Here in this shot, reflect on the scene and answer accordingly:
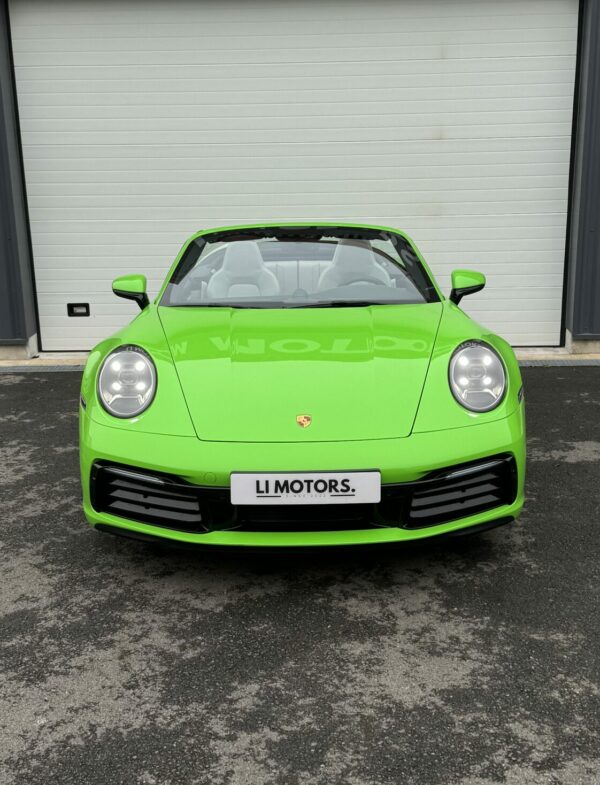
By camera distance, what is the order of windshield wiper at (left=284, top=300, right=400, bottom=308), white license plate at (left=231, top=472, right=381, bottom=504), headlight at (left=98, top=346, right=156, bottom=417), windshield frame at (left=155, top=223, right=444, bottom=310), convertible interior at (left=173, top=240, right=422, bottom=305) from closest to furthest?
white license plate at (left=231, top=472, right=381, bottom=504) < headlight at (left=98, top=346, right=156, bottom=417) < windshield wiper at (left=284, top=300, right=400, bottom=308) < convertible interior at (left=173, top=240, right=422, bottom=305) < windshield frame at (left=155, top=223, right=444, bottom=310)

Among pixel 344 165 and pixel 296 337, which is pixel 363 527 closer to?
pixel 296 337

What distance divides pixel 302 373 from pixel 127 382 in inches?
24.1

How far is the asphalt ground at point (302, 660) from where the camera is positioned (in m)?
1.74

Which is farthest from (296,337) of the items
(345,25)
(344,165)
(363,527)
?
(345,25)

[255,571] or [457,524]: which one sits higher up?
[457,524]

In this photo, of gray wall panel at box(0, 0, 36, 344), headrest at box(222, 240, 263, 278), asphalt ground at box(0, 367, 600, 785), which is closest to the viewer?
asphalt ground at box(0, 367, 600, 785)

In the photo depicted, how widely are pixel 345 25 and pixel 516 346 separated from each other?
131 inches

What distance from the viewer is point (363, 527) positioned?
7.75ft

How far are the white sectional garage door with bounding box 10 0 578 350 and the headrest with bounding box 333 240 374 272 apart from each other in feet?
11.0

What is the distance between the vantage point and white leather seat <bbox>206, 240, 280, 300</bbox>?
3.48 metres

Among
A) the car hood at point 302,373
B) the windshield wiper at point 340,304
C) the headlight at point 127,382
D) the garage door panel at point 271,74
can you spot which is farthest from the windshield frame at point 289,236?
the garage door panel at point 271,74

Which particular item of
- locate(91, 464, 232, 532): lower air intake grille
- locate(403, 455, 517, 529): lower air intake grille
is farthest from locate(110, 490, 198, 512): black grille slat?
locate(403, 455, 517, 529): lower air intake grille

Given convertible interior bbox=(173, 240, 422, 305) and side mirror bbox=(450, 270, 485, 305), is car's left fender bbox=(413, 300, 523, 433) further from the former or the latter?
side mirror bbox=(450, 270, 485, 305)

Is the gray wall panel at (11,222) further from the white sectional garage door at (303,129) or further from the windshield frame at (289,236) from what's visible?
the windshield frame at (289,236)
